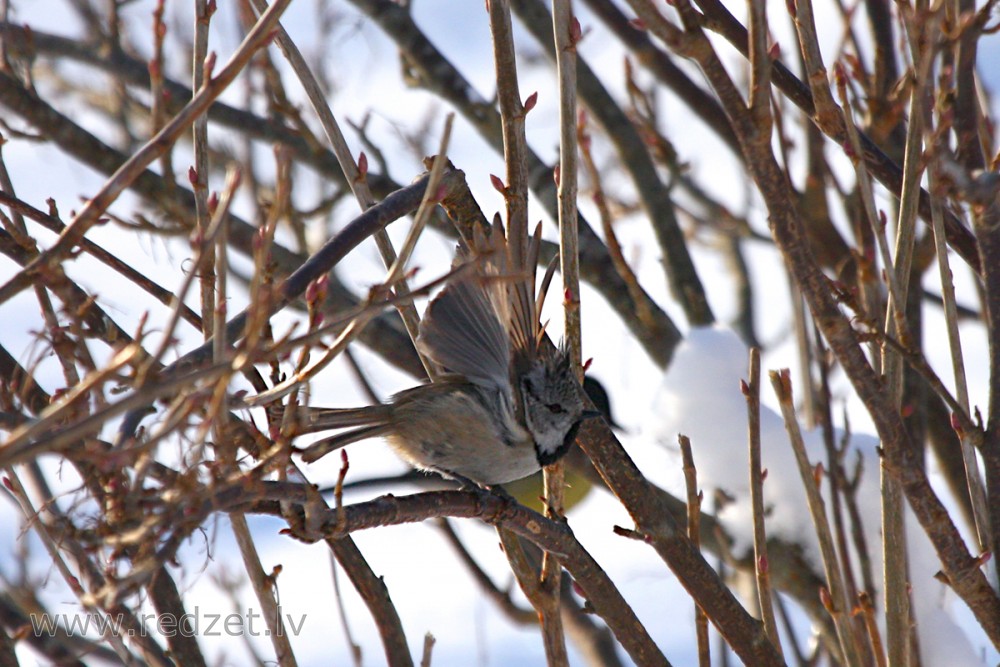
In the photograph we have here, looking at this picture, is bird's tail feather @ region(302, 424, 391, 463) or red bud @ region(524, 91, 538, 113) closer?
bird's tail feather @ region(302, 424, 391, 463)

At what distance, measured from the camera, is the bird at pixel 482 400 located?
255cm

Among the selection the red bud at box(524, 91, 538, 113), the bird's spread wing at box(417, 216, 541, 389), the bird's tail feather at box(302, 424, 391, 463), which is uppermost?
the red bud at box(524, 91, 538, 113)

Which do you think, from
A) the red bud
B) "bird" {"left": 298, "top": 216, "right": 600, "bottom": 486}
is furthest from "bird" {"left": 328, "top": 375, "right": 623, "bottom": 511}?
the red bud

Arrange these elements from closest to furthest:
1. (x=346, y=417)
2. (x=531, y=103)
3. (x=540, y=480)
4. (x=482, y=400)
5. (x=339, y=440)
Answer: (x=531, y=103)
(x=339, y=440)
(x=346, y=417)
(x=482, y=400)
(x=540, y=480)

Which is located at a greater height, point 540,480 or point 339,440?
point 540,480

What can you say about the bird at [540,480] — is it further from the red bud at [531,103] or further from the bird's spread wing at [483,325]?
the red bud at [531,103]

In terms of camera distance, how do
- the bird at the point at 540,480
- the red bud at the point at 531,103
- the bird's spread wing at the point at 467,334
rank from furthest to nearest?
the bird at the point at 540,480 → the bird's spread wing at the point at 467,334 → the red bud at the point at 531,103

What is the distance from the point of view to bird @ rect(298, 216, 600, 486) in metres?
2.55

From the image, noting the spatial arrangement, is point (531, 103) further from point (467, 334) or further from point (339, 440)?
point (339, 440)

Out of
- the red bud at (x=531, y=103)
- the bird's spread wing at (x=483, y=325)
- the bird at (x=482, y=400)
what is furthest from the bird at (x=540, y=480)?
the red bud at (x=531, y=103)

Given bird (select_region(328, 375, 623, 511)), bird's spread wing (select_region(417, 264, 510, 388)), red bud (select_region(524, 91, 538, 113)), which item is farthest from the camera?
bird (select_region(328, 375, 623, 511))

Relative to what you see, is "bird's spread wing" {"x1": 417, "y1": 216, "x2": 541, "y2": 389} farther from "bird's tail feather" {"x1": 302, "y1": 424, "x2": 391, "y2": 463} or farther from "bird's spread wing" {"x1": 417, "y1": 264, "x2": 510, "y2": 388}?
"bird's tail feather" {"x1": 302, "y1": 424, "x2": 391, "y2": 463}

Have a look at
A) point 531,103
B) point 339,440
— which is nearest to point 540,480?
A: point 339,440

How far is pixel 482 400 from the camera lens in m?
2.91
